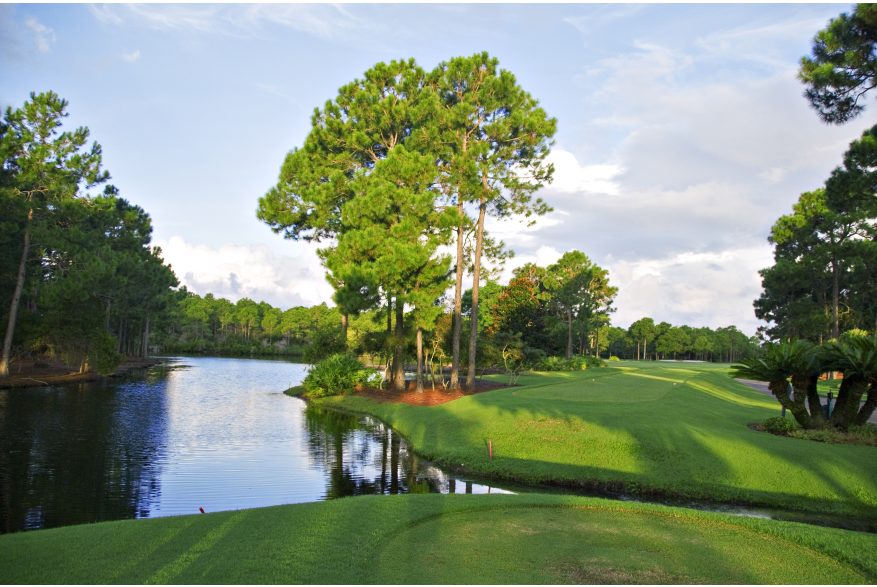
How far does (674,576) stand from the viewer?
5652 millimetres

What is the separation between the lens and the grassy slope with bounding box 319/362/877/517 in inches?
436

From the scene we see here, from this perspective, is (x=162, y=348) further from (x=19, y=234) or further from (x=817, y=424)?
(x=817, y=424)

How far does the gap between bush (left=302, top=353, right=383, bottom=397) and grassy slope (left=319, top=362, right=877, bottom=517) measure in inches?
370

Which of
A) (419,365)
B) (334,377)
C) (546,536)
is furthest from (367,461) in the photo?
(334,377)

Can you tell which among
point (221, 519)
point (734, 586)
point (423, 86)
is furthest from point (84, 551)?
point (423, 86)

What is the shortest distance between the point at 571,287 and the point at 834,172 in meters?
42.1

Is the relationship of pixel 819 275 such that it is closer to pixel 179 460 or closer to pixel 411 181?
pixel 411 181

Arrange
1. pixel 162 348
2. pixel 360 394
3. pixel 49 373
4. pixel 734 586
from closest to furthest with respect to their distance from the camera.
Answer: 1. pixel 734 586
2. pixel 360 394
3. pixel 49 373
4. pixel 162 348

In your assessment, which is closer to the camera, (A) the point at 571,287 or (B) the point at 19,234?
(B) the point at 19,234

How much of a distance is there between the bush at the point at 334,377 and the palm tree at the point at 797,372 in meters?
20.0

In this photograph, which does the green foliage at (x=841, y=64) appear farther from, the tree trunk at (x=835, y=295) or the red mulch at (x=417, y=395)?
the tree trunk at (x=835, y=295)

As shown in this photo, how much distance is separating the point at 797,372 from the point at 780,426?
1.71 meters

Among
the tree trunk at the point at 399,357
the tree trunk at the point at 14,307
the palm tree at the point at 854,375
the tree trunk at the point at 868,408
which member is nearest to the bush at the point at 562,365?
Answer: the tree trunk at the point at 399,357

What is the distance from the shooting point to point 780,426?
1523 centimetres
